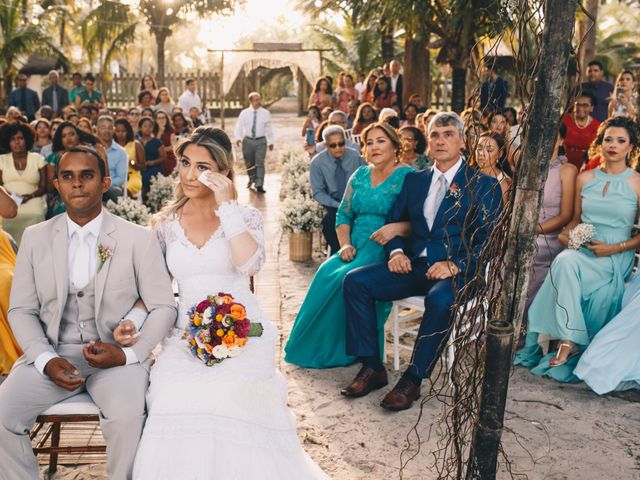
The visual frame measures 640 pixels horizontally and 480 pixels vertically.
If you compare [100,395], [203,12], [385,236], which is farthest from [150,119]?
[203,12]

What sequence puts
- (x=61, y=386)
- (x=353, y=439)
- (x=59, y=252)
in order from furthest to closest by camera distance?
(x=353, y=439)
(x=59, y=252)
(x=61, y=386)

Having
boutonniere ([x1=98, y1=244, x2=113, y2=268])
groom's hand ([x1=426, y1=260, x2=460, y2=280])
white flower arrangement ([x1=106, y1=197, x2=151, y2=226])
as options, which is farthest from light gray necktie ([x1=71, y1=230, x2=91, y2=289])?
white flower arrangement ([x1=106, y1=197, x2=151, y2=226])

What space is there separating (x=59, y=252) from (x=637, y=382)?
399cm

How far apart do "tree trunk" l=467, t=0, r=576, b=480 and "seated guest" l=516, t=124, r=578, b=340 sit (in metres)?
3.18

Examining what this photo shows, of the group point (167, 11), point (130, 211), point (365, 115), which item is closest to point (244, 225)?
point (130, 211)

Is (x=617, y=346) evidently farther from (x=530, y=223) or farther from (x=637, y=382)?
(x=530, y=223)

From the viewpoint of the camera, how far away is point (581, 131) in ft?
26.9

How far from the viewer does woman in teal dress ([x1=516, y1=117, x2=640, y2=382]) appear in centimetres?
530

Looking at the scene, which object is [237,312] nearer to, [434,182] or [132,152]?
[434,182]

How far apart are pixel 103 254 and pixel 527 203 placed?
2.07 m

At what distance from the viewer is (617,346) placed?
4977 mm

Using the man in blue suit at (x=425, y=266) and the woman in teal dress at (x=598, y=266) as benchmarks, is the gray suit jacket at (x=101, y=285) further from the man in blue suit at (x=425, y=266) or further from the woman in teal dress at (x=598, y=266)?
the woman in teal dress at (x=598, y=266)

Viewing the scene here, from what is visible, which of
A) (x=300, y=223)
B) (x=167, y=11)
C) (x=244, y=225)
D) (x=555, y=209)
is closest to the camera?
(x=244, y=225)

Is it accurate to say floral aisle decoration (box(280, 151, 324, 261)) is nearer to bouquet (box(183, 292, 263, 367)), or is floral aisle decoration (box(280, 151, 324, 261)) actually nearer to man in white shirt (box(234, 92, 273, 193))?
bouquet (box(183, 292, 263, 367))
